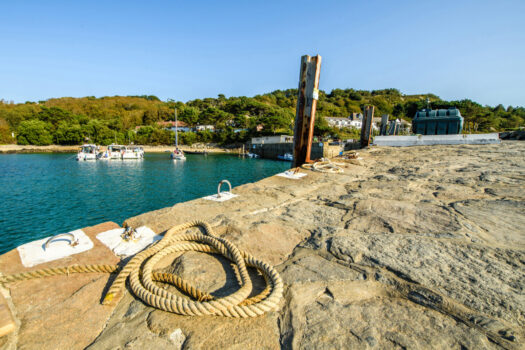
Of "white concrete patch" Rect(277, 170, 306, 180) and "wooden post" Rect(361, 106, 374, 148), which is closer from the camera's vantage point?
"white concrete patch" Rect(277, 170, 306, 180)

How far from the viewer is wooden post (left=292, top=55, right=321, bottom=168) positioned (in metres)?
6.77

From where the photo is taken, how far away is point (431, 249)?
1903mm

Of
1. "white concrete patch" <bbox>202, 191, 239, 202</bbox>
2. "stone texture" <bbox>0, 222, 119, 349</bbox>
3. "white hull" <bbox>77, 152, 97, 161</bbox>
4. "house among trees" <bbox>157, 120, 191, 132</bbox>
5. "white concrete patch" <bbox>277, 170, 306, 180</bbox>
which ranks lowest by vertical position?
"white hull" <bbox>77, 152, 97, 161</bbox>

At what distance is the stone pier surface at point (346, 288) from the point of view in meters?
1.18

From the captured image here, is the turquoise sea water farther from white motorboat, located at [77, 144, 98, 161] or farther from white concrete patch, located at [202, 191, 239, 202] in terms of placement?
white motorboat, located at [77, 144, 98, 161]

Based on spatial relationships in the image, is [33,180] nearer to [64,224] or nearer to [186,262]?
[64,224]

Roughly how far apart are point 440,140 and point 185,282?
14414 millimetres

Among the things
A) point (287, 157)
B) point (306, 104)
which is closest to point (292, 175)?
point (306, 104)

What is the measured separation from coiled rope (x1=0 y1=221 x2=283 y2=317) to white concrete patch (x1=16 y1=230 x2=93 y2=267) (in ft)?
0.85

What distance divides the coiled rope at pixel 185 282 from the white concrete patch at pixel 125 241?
10.6 inches

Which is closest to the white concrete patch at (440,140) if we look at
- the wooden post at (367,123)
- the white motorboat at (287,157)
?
the wooden post at (367,123)

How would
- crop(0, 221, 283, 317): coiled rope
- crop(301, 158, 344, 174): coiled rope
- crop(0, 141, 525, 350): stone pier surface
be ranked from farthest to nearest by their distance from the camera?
1. crop(301, 158, 344, 174): coiled rope
2. crop(0, 221, 283, 317): coiled rope
3. crop(0, 141, 525, 350): stone pier surface

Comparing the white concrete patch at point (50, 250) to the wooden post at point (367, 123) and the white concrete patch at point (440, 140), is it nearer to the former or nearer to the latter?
the white concrete patch at point (440, 140)

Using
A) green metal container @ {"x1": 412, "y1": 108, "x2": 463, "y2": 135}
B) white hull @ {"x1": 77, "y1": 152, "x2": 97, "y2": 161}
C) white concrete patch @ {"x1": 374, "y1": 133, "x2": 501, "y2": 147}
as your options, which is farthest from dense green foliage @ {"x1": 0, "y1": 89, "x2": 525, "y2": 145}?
white concrete patch @ {"x1": 374, "y1": 133, "x2": 501, "y2": 147}
